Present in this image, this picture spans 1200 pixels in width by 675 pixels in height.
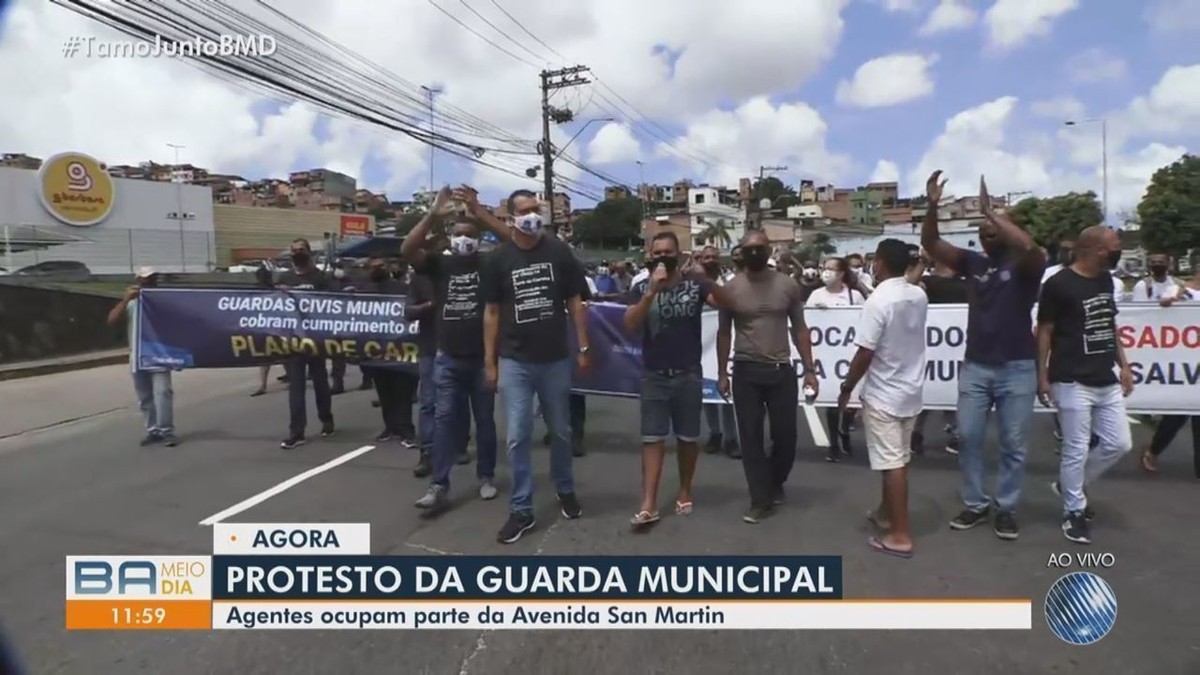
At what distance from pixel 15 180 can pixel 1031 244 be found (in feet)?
136

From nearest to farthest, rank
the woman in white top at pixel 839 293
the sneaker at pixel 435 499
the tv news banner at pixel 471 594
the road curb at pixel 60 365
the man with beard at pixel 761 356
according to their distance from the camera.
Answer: the tv news banner at pixel 471 594, the man with beard at pixel 761 356, the sneaker at pixel 435 499, the woman in white top at pixel 839 293, the road curb at pixel 60 365

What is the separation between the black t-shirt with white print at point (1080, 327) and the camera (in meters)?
4.44

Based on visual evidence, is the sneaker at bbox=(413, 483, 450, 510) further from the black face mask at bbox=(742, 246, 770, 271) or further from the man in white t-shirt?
the man in white t-shirt

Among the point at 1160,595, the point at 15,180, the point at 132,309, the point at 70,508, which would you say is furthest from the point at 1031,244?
the point at 15,180

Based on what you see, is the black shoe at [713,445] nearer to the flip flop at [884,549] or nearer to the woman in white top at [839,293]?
the woman in white top at [839,293]

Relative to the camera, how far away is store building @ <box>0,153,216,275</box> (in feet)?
85.9

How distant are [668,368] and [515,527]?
130 cm

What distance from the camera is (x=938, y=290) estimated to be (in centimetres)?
685

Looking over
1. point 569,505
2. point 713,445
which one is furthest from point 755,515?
point 713,445

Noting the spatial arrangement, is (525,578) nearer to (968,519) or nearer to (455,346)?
(455,346)

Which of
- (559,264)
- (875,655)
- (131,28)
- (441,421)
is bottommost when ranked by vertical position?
(875,655)

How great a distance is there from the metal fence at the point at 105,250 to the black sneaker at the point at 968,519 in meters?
25.7

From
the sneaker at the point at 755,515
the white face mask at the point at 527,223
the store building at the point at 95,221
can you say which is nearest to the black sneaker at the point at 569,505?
the sneaker at the point at 755,515

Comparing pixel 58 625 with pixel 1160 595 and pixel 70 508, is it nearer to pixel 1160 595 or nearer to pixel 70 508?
pixel 70 508
